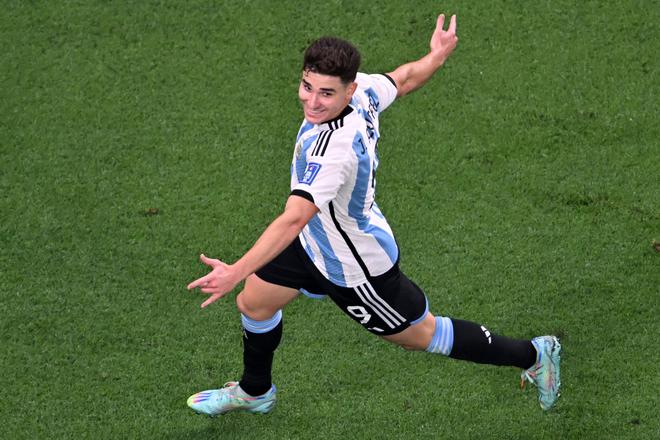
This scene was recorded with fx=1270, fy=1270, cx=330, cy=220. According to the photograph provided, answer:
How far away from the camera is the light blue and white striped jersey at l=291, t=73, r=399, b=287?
5645 mm

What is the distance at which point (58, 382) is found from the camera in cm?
712

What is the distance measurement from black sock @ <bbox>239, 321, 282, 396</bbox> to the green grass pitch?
0.73 feet

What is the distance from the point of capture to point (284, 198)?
838 centimetres

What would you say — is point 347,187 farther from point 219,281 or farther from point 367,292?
point 219,281

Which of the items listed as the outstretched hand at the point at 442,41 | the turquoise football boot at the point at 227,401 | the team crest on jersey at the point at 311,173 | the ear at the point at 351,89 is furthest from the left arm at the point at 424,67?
the turquoise football boot at the point at 227,401

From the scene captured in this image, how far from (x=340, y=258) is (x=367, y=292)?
22cm

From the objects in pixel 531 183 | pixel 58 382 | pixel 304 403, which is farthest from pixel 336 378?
pixel 531 183

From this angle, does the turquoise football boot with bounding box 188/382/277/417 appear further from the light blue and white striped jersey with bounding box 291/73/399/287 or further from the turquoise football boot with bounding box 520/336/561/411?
the turquoise football boot with bounding box 520/336/561/411

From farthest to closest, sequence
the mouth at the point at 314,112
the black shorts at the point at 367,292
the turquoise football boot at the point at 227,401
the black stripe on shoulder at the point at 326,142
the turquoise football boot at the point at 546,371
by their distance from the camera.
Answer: the turquoise football boot at the point at 227,401, the turquoise football boot at the point at 546,371, the black shorts at the point at 367,292, the mouth at the point at 314,112, the black stripe on shoulder at the point at 326,142

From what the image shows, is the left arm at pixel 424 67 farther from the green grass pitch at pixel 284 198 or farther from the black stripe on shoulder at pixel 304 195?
the green grass pitch at pixel 284 198

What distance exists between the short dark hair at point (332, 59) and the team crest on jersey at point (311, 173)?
43 centimetres

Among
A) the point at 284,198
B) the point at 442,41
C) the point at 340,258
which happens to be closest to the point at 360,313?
the point at 340,258

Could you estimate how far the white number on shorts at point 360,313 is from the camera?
6324 millimetres

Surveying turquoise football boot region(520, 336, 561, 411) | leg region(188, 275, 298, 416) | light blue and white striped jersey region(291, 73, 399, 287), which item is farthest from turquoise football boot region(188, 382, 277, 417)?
turquoise football boot region(520, 336, 561, 411)
